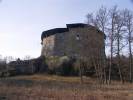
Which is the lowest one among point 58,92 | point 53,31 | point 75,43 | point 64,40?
point 58,92

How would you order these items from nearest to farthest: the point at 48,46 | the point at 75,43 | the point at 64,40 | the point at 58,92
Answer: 1. the point at 58,92
2. the point at 75,43
3. the point at 64,40
4. the point at 48,46

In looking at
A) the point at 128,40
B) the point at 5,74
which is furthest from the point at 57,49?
the point at 128,40

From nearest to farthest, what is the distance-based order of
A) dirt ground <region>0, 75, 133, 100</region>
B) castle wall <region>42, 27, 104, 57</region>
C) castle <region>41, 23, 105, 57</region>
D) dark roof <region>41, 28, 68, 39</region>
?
1. dirt ground <region>0, 75, 133, 100</region>
2. castle wall <region>42, 27, 104, 57</region>
3. castle <region>41, 23, 105, 57</region>
4. dark roof <region>41, 28, 68, 39</region>

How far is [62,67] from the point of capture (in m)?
59.1

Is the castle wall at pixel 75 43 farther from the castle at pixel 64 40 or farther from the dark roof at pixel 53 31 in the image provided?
the dark roof at pixel 53 31

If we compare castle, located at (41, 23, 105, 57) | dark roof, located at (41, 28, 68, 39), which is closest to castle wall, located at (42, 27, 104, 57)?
castle, located at (41, 23, 105, 57)

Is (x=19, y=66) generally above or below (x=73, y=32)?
below

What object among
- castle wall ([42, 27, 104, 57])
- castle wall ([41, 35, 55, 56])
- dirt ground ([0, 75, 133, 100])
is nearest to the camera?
dirt ground ([0, 75, 133, 100])

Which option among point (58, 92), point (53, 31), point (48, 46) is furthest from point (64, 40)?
point (58, 92)

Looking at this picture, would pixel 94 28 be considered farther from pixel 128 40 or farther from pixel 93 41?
pixel 128 40

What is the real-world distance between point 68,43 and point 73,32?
2.48 meters

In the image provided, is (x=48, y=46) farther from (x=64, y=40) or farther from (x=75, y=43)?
(x=75, y=43)

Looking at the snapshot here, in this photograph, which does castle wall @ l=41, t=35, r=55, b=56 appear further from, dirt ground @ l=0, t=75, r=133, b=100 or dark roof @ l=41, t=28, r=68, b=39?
dirt ground @ l=0, t=75, r=133, b=100

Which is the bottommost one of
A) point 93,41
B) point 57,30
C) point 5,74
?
point 5,74
